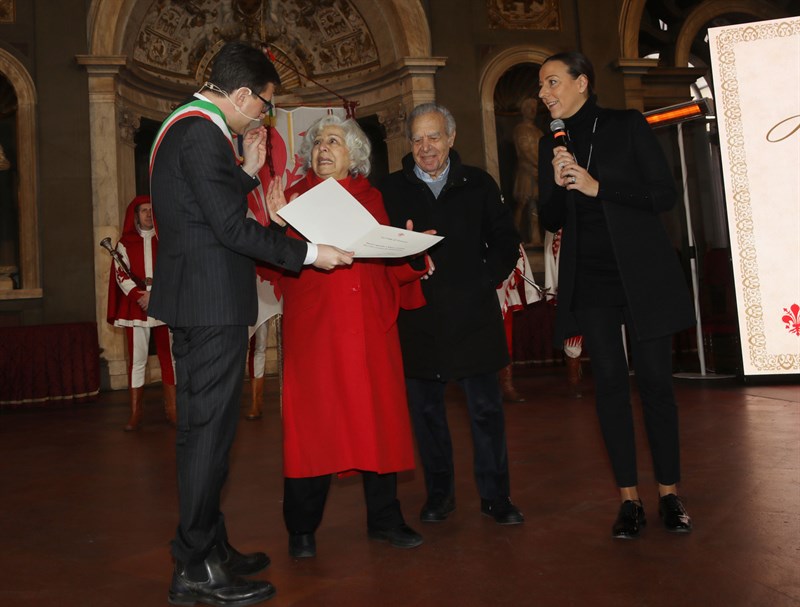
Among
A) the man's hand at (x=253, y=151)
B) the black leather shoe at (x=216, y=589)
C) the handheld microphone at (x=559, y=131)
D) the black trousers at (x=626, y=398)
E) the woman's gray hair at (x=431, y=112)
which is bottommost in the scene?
the black leather shoe at (x=216, y=589)

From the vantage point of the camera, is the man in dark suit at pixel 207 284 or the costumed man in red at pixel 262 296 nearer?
the man in dark suit at pixel 207 284

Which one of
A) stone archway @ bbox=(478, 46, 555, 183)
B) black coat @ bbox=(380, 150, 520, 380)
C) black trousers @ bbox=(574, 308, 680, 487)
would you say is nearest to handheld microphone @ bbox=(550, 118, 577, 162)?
black coat @ bbox=(380, 150, 520, 380)

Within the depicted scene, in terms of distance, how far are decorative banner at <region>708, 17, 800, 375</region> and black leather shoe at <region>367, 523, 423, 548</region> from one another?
438cm

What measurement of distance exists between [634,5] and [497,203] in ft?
27.5

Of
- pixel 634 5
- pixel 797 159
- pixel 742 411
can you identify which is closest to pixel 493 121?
pixel 634 5

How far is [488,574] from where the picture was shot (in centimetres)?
222

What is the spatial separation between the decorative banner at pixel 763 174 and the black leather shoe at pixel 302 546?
462 cm

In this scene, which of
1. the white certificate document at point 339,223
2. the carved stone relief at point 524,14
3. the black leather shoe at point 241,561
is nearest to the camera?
the white certificate document at point 339,223

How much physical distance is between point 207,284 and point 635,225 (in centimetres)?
141

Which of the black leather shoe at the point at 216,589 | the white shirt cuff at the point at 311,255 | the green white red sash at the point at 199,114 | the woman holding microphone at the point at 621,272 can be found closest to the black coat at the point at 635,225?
the woman holding microphone at the point at 621,272

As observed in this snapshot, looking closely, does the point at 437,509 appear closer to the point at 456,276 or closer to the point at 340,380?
the point at 340,380

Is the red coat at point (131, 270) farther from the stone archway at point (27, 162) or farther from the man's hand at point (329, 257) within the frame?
the man's hand at point (329, 257)

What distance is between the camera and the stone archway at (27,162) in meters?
8.55

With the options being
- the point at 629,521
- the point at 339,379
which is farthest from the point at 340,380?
the point at 629,521
